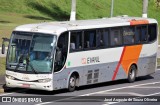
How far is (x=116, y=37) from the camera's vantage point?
26938 millimetres

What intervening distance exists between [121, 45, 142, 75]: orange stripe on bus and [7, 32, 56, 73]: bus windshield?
17.9ft

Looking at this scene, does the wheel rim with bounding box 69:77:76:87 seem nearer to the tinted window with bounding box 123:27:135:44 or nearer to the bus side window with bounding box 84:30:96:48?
the bus side window with bounding box 84:30:96:48

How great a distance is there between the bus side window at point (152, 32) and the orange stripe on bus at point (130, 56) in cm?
129

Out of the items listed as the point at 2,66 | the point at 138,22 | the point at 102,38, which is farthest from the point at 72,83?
the point at 138,22

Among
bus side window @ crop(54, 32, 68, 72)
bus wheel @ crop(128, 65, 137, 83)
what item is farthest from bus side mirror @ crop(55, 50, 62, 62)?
bus wheel @ crop(128, 65, 137, 83)

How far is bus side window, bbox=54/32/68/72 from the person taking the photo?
22953 millimetres

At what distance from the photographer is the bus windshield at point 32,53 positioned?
2262 cm

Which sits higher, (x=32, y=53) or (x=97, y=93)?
(x=32, y=53)

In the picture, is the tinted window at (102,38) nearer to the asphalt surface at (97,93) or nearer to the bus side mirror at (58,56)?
the asphalt surface at (97,93)

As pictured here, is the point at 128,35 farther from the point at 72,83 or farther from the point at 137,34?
the point at 72,83

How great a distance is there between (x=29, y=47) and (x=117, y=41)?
542cm

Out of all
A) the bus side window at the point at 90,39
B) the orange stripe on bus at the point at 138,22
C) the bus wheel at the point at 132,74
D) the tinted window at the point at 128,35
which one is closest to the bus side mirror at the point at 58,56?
the bus side window at the point at 90,39

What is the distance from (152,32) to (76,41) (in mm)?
6475

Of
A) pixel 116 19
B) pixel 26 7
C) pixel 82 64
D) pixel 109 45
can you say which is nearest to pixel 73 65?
pixel 82 64
